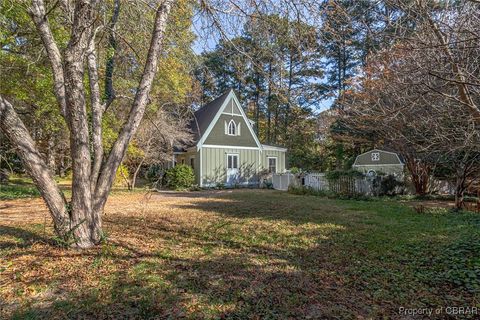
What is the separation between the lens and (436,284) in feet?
10.1

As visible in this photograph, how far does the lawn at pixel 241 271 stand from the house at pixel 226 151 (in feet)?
36.5

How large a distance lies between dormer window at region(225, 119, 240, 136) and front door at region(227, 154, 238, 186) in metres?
1.44

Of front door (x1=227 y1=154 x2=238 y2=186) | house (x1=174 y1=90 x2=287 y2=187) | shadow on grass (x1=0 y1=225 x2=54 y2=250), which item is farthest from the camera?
front door (x1=227 y1=154 x2=238 y2=186)

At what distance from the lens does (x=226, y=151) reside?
17.8 metres

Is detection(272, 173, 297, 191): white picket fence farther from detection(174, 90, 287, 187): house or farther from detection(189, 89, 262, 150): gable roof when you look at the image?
detection(189, 89, 262, 150): gable roof

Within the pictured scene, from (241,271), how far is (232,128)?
15.1 meters

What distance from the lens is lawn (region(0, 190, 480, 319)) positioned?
259cm

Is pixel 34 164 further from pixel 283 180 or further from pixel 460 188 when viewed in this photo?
pixel 283 180

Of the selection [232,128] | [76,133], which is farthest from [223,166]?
[76,133]

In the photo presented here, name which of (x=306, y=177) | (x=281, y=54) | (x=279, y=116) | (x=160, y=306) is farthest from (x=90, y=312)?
(x=279, y=116)

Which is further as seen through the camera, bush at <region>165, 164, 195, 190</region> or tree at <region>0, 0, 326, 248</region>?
bush at <region>165, 164, 195, 190</region>

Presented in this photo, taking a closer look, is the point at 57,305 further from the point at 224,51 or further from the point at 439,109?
the point at 439,109

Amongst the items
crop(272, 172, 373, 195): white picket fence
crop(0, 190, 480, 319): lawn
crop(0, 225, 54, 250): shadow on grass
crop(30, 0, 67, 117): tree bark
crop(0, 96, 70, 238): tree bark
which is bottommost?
crop(0, 190, 480, 319): lawn

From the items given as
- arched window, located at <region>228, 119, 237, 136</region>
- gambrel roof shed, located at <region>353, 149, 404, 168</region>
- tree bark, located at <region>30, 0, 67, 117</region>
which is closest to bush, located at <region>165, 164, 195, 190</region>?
arched window, located at <region>228, 119, 237, 136</region>
